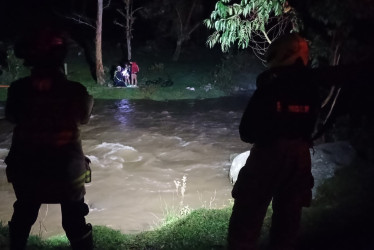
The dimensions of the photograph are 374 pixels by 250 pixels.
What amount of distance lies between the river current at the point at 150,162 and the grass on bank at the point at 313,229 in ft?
5.06

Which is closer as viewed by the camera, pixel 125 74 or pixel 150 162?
pixel 150 162

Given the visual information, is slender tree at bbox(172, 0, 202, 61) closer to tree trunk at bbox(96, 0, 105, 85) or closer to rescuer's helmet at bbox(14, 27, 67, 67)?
tree trunk at bbox(96, 0, 105, 85)

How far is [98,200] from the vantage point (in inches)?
320

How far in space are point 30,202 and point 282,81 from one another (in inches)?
73.3

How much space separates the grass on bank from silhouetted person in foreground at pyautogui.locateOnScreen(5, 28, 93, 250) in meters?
1.42

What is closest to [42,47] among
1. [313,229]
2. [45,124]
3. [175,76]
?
[45,124]

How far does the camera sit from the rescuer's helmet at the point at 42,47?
262 centimetres

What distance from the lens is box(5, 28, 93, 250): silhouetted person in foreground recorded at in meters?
2.63

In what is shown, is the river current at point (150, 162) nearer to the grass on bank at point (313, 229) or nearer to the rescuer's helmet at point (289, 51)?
the grass on bank at point (313, 229)

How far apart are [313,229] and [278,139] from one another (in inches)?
82.8

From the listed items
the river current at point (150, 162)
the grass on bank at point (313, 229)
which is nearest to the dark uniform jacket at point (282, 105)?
the grass on bank at point (313, 229)

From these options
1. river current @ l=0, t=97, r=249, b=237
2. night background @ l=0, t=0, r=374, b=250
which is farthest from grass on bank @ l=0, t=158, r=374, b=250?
river current @ l=0, t=97, r=249, b=237

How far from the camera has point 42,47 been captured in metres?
2.62

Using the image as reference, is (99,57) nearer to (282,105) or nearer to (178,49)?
(178,49)
